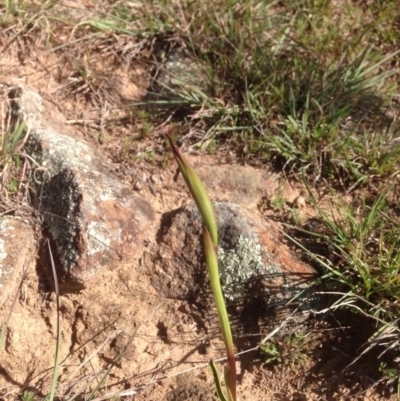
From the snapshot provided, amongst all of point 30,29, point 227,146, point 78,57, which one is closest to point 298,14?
point 227,146

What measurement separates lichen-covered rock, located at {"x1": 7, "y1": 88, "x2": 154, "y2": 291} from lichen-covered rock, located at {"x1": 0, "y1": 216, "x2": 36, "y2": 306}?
0.08 metres

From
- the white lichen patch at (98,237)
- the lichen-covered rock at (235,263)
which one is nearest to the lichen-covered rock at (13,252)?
the white lichen patch at (98,237)

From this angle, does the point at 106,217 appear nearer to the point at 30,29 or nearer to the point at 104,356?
the point at 104,356

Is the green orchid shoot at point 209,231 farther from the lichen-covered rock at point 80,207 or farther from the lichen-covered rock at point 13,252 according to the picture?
the lichen-covered rock at point 13,252

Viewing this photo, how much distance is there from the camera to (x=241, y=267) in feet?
7.86

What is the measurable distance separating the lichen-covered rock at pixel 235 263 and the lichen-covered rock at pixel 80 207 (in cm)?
16

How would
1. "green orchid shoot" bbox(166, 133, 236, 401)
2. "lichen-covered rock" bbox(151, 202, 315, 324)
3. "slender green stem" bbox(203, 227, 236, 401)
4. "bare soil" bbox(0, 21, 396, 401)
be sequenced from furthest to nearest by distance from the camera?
1. "lichen-covered rock" bbox(151, 202, 315, 324)
2. "bare soil" bbox(0, 21, 396, 401)
3. "slender green stem" bbox(203, 227, 236, 401)
4. "green orchid shoot" bbox(166, 133, 236, 401)

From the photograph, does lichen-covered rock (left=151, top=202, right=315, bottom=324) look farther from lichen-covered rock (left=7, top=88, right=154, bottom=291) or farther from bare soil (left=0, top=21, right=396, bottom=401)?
lichen-covered rock (left=7, top=88, right=154, bottom=291)

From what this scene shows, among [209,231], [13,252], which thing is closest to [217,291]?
[209,231]

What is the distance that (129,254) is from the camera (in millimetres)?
2463

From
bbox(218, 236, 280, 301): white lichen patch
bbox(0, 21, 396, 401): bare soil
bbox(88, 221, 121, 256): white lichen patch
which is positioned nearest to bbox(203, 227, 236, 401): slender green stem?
bbox(0, 21, 396, 401): bare soil

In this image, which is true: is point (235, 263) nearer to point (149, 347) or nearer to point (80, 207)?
point (149, 347)

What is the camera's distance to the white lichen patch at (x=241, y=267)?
7.82ft

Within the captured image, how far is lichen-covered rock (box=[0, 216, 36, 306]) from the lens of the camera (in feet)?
7.83
